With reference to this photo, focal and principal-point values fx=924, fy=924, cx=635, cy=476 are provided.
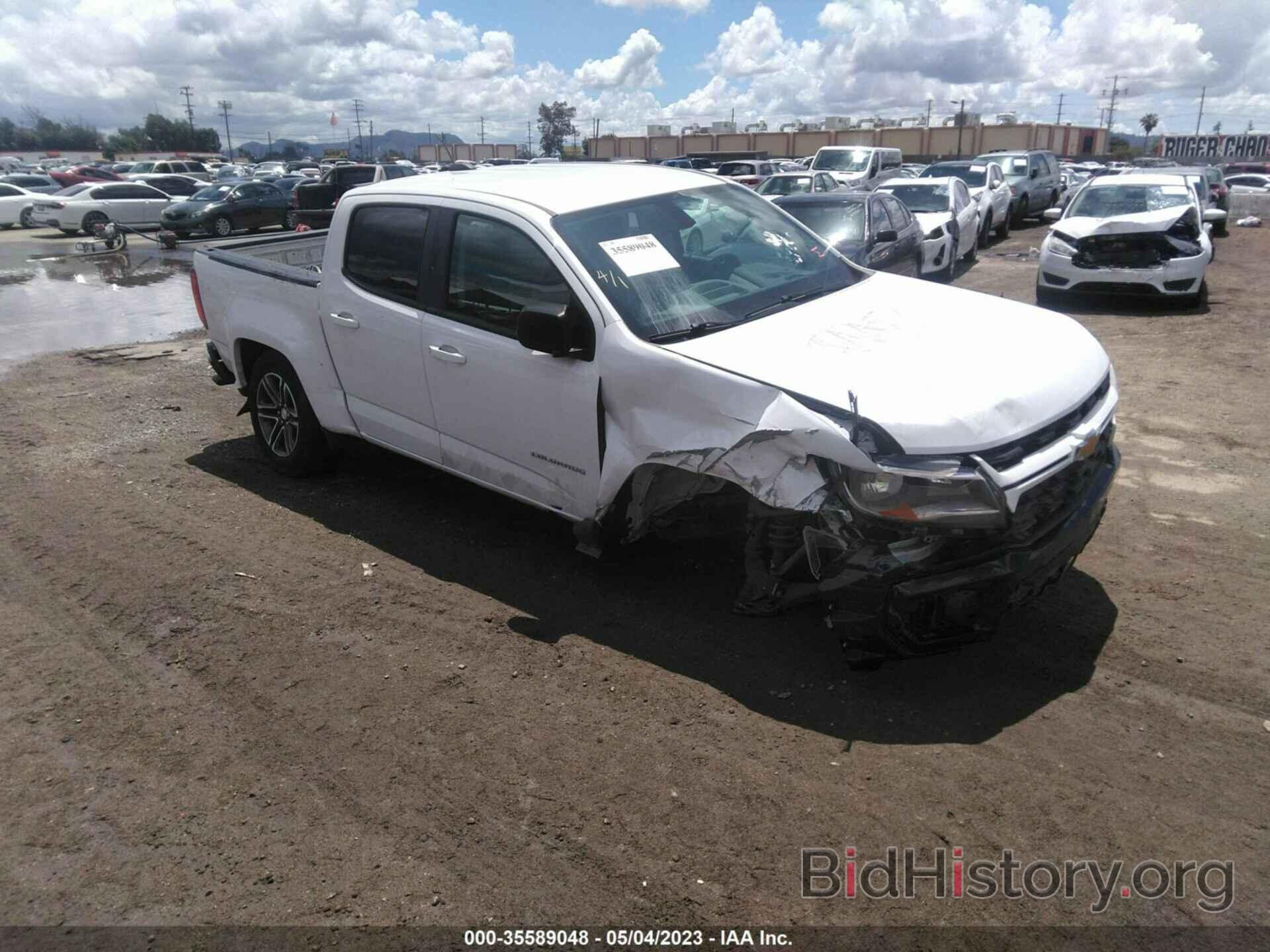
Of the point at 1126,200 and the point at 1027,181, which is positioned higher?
the point at 1126,200

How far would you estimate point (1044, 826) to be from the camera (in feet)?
9.75

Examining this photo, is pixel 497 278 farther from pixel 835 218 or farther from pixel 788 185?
pixel 788 185

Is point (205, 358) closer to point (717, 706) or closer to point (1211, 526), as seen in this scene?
point (717, 706)

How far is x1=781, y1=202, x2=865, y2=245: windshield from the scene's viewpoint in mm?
10836

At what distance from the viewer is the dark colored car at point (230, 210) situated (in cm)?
2553

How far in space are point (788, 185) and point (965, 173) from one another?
161 inches

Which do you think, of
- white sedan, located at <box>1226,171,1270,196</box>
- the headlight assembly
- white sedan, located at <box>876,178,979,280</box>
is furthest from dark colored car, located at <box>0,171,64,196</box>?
white sedan, located at <box>1226,171,1270,196</box>

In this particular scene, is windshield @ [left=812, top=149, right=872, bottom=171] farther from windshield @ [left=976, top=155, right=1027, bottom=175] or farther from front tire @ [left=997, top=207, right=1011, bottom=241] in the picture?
front tire @ [left=997, top=207, right=1011, bottom=241]

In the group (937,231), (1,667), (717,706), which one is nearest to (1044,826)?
(717,706)

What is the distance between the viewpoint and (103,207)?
2833 centimetres

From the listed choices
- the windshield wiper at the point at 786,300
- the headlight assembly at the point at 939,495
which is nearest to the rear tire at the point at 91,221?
the windshield wiper at the point at 786,300

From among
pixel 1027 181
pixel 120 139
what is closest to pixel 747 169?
pixel 1027 181

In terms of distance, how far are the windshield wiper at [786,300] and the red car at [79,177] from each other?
130 feet

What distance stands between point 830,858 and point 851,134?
76.9 m
